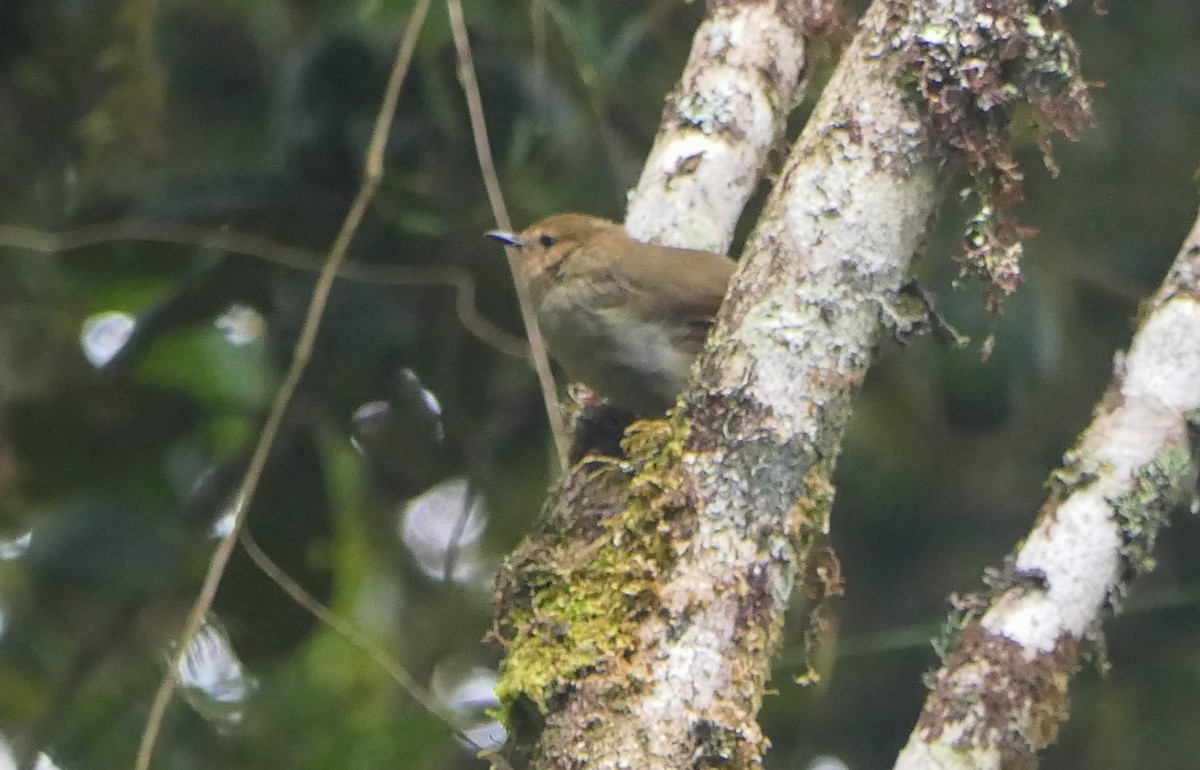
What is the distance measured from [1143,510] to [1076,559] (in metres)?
0.14

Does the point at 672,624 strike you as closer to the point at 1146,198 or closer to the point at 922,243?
the point at 922,243

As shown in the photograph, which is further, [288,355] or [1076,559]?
[288,355]

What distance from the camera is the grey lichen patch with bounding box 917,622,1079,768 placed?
223 cm

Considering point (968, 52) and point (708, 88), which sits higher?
point (968, 52)

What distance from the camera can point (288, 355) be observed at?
3.50 meters

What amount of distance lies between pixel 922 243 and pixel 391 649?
2249 mm

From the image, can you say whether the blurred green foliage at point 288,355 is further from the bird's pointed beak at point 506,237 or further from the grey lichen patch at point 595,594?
the grey lichen patch at point 595,594

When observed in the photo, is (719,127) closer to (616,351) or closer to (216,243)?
(616,351)

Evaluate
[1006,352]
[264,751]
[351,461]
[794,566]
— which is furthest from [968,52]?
[264,751]

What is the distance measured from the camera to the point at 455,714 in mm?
3549

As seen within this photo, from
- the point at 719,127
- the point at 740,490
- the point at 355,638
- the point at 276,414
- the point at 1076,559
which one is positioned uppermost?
the point at 719,127

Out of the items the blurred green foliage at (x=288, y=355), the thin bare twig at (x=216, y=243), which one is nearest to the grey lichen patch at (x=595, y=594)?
the blurred green foliage at (x=288, y=355)

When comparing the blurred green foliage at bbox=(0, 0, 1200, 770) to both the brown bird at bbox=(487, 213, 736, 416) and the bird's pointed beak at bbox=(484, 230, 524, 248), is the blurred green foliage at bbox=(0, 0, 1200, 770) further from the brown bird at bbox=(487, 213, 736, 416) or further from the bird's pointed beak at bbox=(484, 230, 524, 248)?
the brown bird at bbox=(487, 213, 736, 416)

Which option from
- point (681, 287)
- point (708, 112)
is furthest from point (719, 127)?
point (681, 287)
